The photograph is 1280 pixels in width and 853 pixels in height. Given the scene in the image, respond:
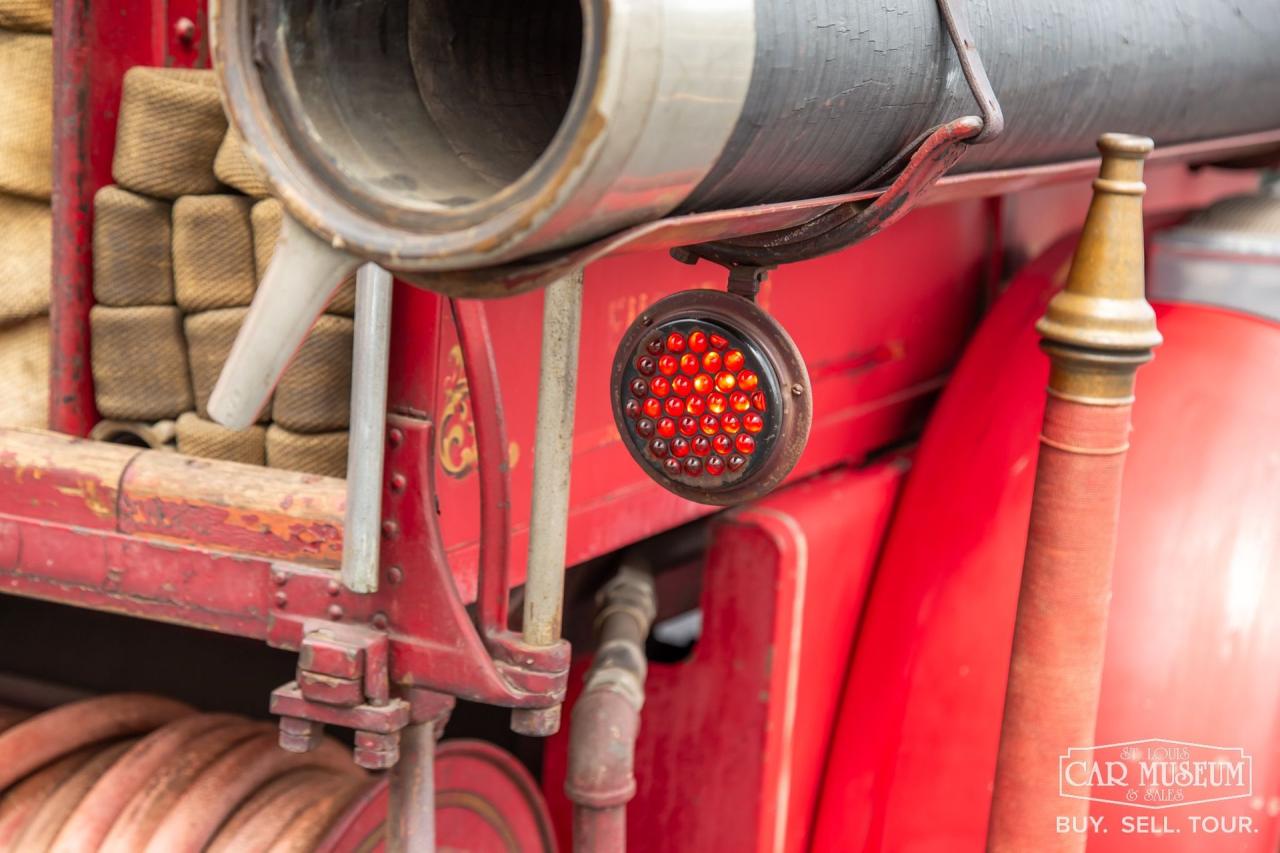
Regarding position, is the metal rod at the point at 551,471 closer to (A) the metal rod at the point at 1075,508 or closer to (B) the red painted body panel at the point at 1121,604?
(A) the metal rod at the point at 1075,508

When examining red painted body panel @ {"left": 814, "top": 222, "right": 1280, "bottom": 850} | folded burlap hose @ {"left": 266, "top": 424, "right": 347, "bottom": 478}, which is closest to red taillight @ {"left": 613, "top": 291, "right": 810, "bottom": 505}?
folded burlap hose @ {"left": 266, "top": 424, "right": 347, "bottom": 478}

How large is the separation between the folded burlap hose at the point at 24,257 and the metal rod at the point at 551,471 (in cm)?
61

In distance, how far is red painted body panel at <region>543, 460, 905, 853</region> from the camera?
1.92 m

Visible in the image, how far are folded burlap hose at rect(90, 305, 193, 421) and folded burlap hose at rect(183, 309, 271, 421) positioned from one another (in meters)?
0.02

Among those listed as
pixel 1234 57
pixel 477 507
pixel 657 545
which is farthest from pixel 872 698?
pixel 1234 57

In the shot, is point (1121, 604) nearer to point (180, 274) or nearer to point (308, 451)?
point (308, 451)

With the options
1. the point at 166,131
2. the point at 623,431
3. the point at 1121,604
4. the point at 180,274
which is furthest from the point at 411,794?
the point at 1121,604

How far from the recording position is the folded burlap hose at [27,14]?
1476 millimetres

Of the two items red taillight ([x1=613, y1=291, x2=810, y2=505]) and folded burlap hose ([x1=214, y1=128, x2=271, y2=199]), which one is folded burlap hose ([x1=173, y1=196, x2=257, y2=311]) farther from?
red taillight ([x1=613, y1=291, x2=810, y2=505])

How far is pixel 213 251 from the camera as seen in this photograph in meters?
1.42

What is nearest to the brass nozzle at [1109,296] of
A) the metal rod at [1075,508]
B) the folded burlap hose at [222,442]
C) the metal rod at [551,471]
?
the metal rod at [1075,508]

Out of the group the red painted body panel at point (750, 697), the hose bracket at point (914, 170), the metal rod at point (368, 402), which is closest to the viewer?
the hose bracket at point (914, 170)

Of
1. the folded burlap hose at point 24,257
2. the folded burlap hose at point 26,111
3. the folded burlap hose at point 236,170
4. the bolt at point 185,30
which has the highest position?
the bolt at point 185,30

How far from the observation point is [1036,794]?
139 cm
